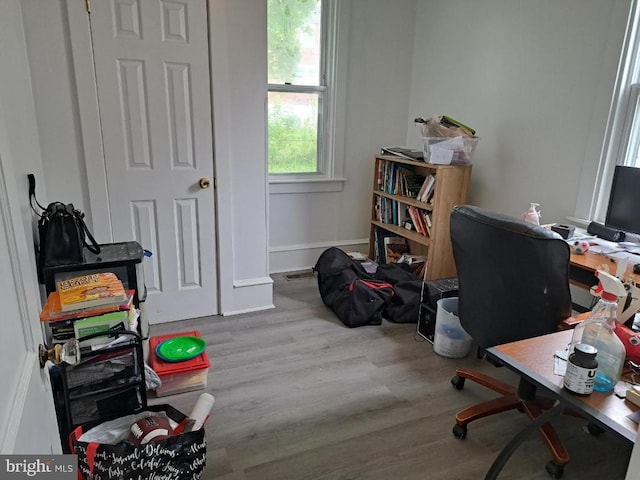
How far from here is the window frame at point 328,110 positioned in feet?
11.8

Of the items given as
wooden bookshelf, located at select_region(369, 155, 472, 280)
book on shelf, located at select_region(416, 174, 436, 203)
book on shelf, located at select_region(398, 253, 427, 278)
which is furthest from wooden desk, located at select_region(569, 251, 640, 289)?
book on shelf, located at select_region(398, 253, 427, 278)

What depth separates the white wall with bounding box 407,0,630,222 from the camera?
2512 mm

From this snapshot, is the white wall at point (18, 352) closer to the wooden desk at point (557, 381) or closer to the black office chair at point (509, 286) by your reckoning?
the wooden desk at point (557, 381)

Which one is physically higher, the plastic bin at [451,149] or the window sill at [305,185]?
the plastic bin at [451,149]

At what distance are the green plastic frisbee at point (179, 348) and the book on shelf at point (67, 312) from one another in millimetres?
658

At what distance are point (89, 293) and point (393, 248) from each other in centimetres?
267

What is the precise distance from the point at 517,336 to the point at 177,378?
5.25 feet

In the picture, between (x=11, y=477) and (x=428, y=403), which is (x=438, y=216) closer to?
(x=428, y=403)

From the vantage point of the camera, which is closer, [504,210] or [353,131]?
[504,210]

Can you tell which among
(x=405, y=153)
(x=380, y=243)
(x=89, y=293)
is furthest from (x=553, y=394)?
(x=380, y=243)

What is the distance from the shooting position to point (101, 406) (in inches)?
70.7

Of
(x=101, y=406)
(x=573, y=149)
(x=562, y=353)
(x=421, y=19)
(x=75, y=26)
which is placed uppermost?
(x=421, y=19)

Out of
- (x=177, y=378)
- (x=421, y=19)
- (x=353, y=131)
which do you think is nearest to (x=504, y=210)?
(x=353, y=131)

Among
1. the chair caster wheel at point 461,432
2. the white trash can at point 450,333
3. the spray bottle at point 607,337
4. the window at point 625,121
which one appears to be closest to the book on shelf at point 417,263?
the white trash can at point 450,333
